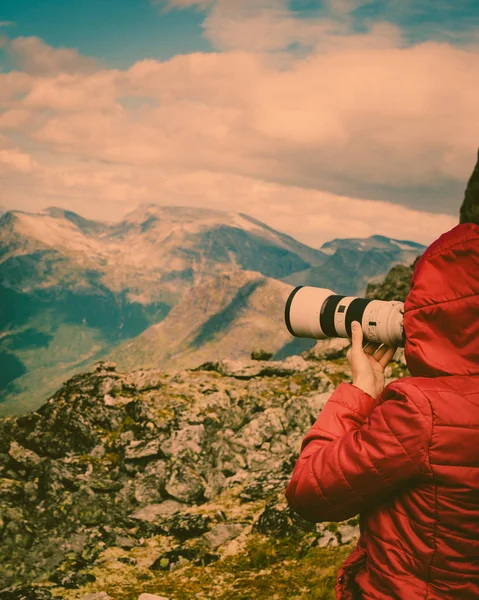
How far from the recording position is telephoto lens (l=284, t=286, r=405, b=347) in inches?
149

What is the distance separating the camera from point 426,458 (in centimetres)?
275

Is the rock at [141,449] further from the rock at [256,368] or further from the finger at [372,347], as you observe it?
the finger at [372,347]

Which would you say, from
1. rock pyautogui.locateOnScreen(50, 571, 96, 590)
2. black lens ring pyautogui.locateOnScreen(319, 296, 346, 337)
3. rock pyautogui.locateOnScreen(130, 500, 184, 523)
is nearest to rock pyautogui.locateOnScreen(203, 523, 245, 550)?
rock pyautogui.locateOnScreen(130, 500, 184, 523)

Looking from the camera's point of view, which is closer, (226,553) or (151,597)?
(151,597)

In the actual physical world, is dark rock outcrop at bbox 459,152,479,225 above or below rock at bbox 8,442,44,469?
above

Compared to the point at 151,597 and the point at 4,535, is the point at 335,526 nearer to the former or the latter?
the point at 151,597

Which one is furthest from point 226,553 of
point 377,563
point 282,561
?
point 377,563

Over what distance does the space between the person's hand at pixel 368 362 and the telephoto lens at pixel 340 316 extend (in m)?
0.08

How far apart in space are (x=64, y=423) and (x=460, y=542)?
16.9m

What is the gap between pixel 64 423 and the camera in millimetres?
17500

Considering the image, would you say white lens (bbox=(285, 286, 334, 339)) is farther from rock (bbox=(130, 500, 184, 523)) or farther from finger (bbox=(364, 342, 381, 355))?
rock (bbox=(130, 500, 184, 523))

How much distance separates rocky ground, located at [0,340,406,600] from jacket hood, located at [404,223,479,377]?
22.5 ft

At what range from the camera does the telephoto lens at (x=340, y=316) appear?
3793 mm

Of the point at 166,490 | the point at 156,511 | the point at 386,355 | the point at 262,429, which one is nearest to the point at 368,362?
the point at 386,355
